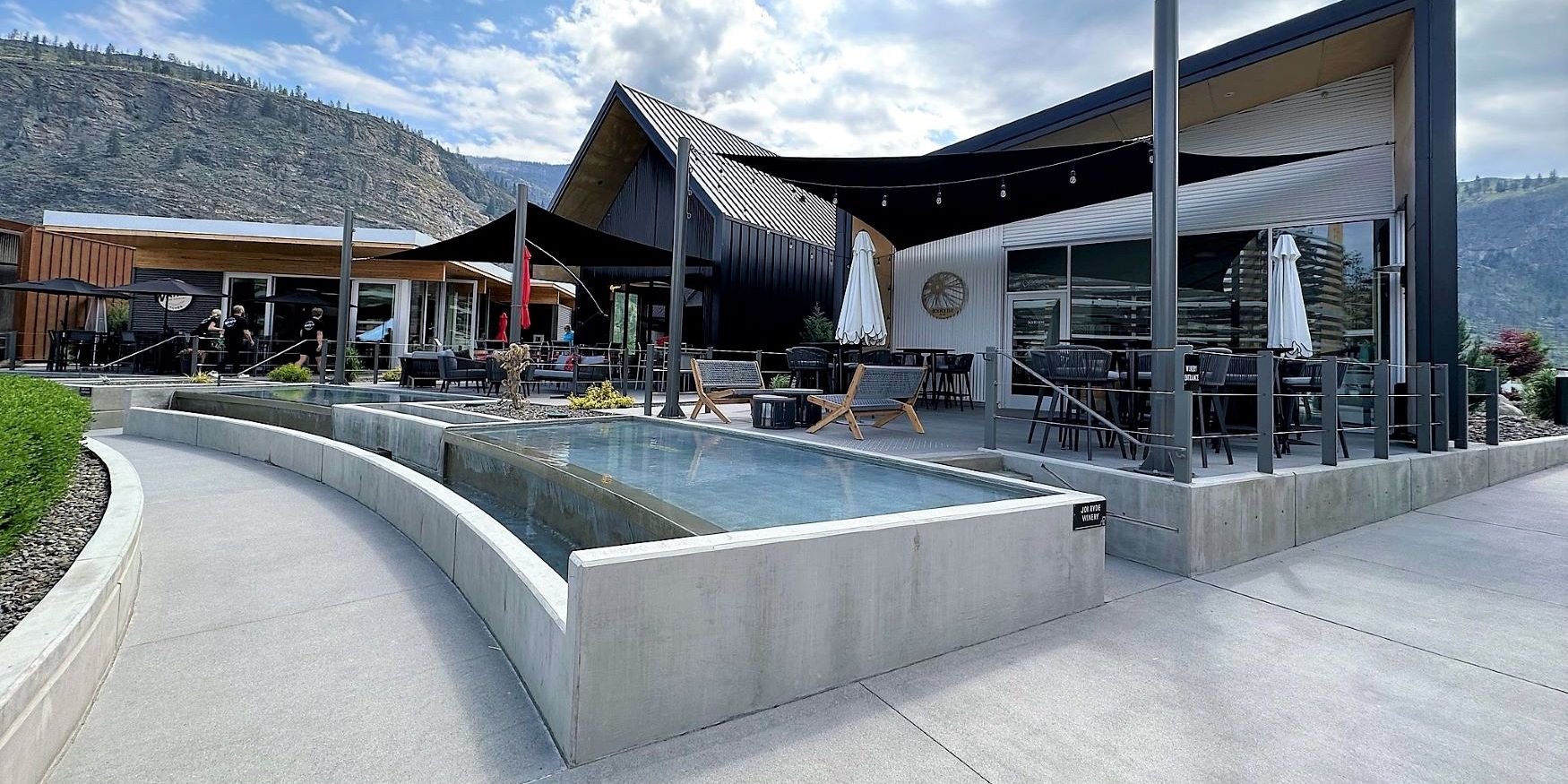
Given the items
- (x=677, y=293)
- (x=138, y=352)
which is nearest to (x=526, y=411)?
(x=677, y=293)

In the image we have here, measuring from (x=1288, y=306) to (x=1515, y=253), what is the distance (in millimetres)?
78769

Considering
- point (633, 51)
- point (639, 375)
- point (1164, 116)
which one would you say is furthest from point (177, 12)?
point (1164, 116)

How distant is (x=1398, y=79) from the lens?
21.0 feet

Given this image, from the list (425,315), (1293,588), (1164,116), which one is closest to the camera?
(1293,588)

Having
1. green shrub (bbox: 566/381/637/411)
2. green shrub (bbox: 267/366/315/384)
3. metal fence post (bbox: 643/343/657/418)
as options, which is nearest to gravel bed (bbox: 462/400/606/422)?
green shrub (bbox: 566/381/637/411)

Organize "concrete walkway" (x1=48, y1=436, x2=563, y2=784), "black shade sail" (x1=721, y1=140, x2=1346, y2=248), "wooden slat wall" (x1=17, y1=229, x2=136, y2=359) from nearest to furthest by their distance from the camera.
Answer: "concrete walkway" (x1=48, y1=436, x2=563, y2=784) → "black shade sail" (x1=721, y1=140, x2=1346, y2=248) → "wooden slat wall" (x1=17, y1=229, x2=136, y2=359)

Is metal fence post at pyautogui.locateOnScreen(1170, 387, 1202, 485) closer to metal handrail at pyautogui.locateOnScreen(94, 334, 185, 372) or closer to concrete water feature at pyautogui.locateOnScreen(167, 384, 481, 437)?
concrete water feature at pyautogui.locateOnScreen(167, 384, 481, 437)

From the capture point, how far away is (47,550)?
2.39m

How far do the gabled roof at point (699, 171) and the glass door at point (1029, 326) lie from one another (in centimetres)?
421

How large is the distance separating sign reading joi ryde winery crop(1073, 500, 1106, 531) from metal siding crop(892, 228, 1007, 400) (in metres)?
7.05

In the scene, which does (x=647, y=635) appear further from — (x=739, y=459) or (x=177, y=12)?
(x=177, y=12)

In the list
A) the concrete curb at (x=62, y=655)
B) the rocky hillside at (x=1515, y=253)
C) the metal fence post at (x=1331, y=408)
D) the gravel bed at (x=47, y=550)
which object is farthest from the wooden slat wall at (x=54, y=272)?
the rocky hillside at (x=1515, y=253)

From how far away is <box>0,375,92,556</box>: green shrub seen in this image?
2.00 metres

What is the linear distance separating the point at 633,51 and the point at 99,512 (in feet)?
79.6
